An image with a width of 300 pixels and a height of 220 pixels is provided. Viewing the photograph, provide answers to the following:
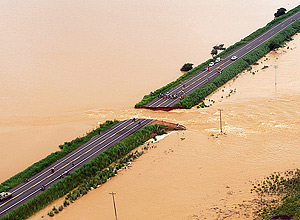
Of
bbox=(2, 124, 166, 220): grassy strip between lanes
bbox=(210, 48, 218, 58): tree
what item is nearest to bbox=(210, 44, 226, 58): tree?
bbox=(210, 48, 218, 58): tree

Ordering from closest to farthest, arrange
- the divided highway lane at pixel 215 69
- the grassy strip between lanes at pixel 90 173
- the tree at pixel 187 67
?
the grassy strip between lanes at pixel 90 173 → the divided highway lane at pixel 215 69 → the tree at pixel 187 67

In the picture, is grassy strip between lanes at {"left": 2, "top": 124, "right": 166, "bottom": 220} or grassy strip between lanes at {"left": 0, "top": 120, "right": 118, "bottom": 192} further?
grassy strip between lanes at {"left": 0, "top": 120, "right": 118, "bottom": 192}

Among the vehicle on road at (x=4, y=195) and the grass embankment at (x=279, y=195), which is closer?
the grass embankment at (x=279, y=195)

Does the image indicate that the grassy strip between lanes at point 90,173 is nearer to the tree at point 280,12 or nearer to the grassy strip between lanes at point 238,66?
the grassy strip between lanes at point 238,66

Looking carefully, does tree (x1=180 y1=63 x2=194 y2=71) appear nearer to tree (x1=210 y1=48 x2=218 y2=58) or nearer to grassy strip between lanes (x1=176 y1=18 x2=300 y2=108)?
tree (x1=210 y1=48 x2=218 y2=58)

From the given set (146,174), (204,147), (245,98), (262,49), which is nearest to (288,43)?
(262,49)

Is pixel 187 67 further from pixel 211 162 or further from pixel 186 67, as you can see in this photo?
pixel 211 162

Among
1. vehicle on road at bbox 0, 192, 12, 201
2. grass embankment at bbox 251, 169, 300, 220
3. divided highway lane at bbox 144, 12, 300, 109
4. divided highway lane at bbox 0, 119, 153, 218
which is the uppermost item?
divided highway lane at bbox 144, 12, 300, 109

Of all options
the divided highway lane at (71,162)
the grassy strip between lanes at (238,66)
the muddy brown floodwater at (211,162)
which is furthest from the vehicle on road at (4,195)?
the grassy strip between lanes at (238,66)
